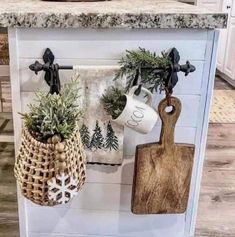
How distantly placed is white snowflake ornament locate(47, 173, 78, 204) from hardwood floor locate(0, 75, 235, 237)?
0.67 meters

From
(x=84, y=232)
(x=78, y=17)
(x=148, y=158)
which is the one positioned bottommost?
(x=84, y=232)

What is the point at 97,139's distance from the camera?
3.43 feet

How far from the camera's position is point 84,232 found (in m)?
1.24

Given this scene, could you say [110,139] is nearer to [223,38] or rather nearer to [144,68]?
[144,68]

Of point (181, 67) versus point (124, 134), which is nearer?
point (181, 67)

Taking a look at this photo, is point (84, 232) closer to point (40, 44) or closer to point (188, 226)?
point (188, 226)

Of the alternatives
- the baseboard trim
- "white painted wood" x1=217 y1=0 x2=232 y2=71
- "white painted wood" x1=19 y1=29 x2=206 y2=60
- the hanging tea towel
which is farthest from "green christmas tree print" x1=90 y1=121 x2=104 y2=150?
"white painted wood" x1=217 y1=0 x2=232 y2=71

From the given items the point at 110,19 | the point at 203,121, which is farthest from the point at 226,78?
the point at 110,19

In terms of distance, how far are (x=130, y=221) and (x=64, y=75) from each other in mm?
560

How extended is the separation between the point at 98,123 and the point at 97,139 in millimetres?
49

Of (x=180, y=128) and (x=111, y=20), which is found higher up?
(x=111, y=20)

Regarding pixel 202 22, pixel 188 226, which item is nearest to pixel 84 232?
pixel 188 226

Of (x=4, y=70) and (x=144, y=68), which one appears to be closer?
(x=144, y=68)

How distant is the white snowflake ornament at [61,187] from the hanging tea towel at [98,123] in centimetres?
18
